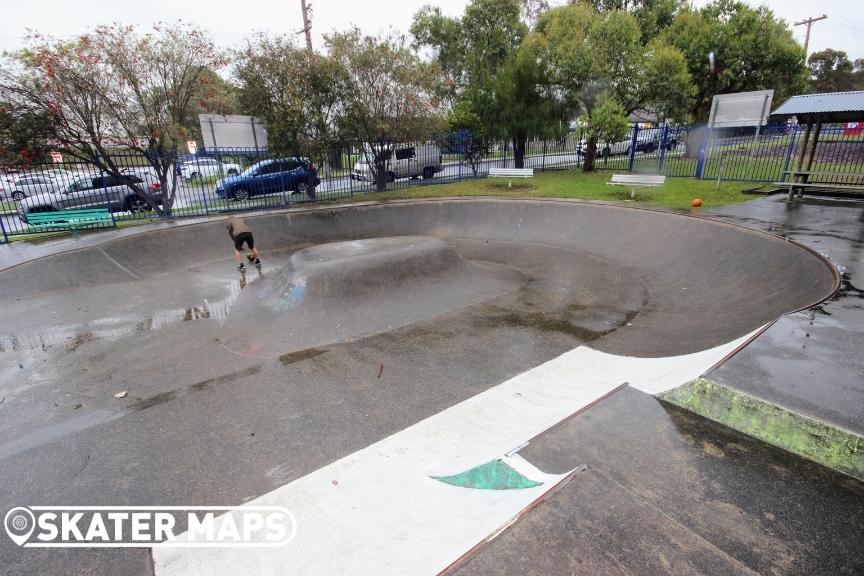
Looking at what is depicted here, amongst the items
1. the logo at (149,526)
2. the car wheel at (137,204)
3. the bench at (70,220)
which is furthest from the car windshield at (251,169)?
the logo at (149,526)

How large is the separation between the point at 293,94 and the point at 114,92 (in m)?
5.08

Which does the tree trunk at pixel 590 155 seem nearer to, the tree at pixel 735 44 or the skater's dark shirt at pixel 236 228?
the tree at pixel 735 44

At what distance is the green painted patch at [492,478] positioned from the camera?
289 centimetres

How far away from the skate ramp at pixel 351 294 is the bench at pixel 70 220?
22.5ft

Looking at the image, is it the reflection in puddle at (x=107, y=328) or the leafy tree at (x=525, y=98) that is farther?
the leafy tree at (x=525, y=98)

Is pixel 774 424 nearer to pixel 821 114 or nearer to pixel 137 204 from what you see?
pixel 821 114

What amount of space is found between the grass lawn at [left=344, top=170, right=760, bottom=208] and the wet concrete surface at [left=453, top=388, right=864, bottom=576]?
10.8 m

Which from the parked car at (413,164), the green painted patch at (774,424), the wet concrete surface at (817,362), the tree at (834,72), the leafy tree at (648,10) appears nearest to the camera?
the green painted patch at (774,424)

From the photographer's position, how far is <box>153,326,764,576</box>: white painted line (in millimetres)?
2625

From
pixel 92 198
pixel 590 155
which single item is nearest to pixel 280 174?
pixel 92 198

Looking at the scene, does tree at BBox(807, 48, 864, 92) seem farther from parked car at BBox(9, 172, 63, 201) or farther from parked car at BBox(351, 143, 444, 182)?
parked car at BBox(9, 172, 63, 201)

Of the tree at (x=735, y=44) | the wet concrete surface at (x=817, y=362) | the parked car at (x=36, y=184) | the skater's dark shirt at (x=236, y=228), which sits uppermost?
the tree at (x=735, y=44)

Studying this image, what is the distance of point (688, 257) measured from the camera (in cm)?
939

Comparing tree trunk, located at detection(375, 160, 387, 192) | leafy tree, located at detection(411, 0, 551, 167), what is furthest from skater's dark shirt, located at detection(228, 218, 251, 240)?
leafy tree, located at detection(411, 0, 551, 167)
